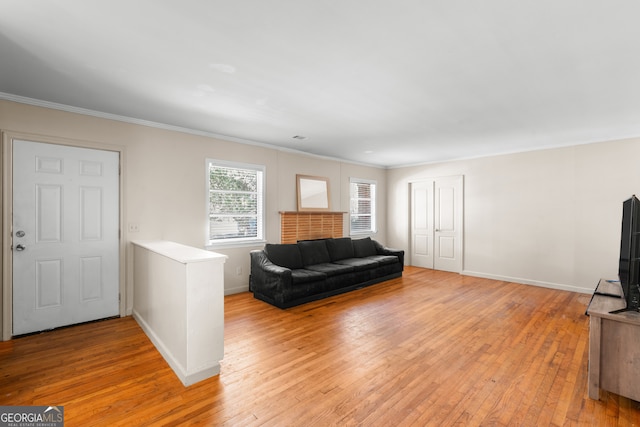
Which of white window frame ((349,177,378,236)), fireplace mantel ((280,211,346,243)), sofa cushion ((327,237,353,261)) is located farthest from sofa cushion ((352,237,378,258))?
white window frame ((349,177,378,236))

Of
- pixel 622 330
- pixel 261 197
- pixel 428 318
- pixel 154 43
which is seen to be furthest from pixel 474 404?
pixel 261 197

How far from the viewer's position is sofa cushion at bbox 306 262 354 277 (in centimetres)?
478

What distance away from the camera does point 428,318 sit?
3803mm

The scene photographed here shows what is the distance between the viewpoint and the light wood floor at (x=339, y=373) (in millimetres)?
1988

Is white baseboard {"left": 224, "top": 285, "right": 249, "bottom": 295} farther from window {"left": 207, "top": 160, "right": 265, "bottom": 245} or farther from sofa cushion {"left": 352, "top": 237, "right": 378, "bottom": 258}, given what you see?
sofa cushion {"left": 352, "top": 237, "right": 378, "bottom": 258}

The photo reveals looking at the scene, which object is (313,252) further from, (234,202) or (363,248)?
(234,202)

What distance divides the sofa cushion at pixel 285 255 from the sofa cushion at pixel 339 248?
32.6 inches

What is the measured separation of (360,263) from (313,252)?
88cm

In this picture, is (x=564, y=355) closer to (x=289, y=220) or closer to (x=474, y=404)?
(x=474, y=404)

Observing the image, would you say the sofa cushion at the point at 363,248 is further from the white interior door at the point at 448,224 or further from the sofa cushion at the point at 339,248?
the white interior door at the point at 448,224

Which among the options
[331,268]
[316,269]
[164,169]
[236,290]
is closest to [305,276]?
[316,269]

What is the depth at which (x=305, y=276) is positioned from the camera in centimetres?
438

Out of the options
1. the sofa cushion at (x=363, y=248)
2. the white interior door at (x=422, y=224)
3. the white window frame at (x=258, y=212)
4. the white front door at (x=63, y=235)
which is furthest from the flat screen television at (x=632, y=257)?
the white front door at (x=63, y=235)

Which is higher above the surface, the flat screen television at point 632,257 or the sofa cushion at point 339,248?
the flat screen television at point 632,257
